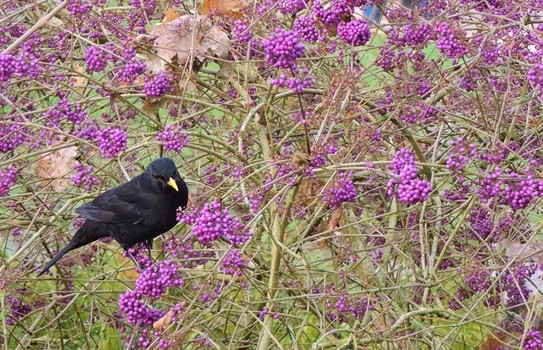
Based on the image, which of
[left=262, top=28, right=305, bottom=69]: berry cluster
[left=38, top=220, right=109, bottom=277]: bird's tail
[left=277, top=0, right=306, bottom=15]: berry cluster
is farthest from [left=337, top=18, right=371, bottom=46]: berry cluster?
[left=38, top=220, right=109, bottom=277]: bird's tail

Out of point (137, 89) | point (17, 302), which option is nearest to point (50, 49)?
point (137, 89)

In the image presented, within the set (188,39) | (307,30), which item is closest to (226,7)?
(188,39)

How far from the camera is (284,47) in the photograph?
105 inches

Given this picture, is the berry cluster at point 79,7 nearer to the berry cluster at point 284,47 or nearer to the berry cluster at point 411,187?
the berry cluster at point 284,47

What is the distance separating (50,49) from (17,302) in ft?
3.66

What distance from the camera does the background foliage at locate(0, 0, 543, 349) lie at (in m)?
2.94

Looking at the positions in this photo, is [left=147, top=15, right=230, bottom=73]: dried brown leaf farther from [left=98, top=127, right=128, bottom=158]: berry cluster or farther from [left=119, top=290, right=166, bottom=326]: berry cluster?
[left=119, top=290, right=166, bottom=326]: berry cluster

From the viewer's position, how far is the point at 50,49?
4.27 m

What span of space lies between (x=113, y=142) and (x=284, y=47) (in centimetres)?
82

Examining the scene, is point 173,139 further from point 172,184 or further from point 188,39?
point 172,184

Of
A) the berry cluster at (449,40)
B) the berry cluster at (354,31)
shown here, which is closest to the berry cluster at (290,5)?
the berry cluster at (354,31)

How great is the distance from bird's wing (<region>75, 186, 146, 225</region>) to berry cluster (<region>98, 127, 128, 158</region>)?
752 millimetres

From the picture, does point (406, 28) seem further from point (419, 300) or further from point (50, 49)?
Answer: point (50, 49)

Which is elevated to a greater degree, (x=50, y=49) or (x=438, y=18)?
(x=438, y=18)
